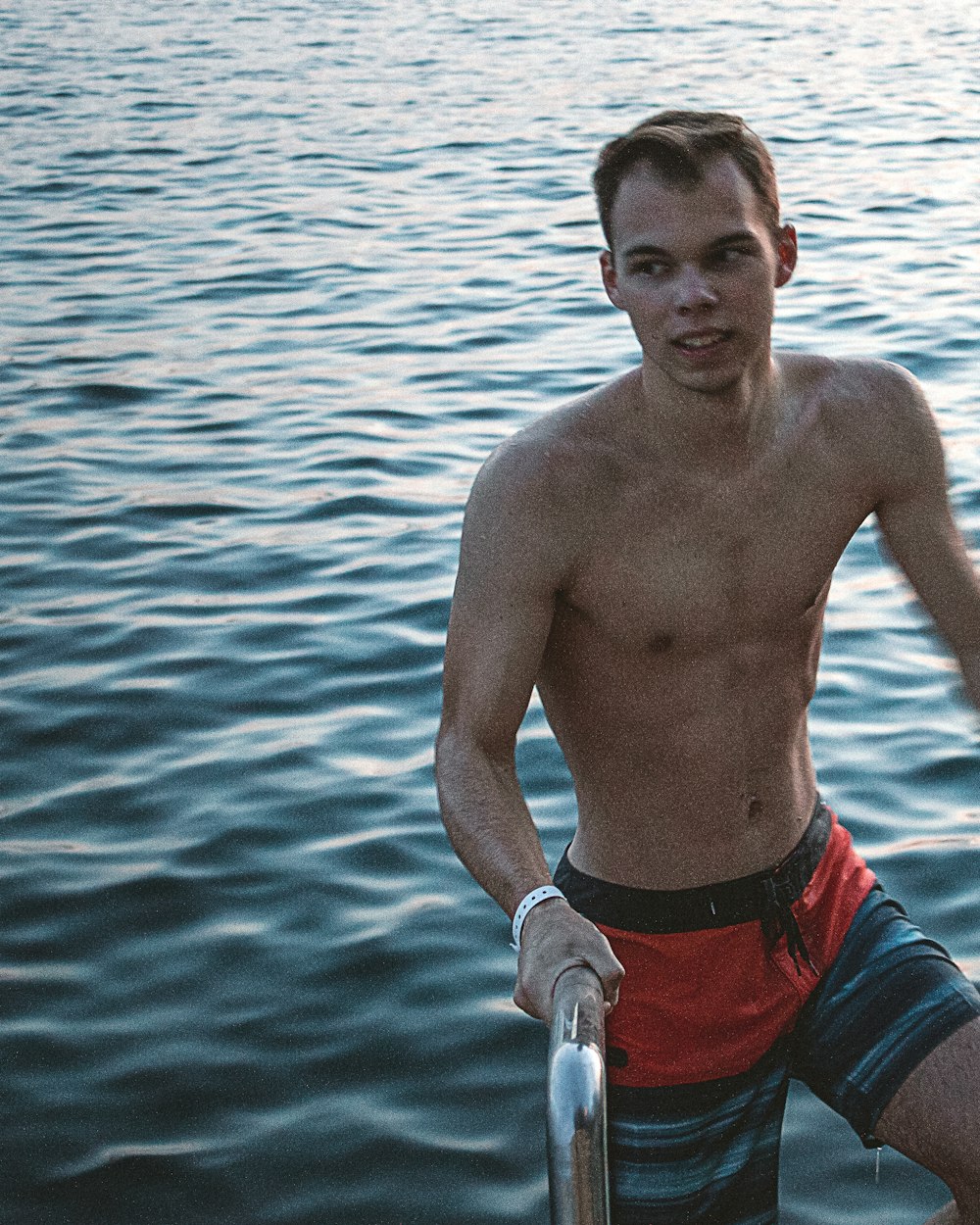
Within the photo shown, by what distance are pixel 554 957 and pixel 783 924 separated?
3.17ft

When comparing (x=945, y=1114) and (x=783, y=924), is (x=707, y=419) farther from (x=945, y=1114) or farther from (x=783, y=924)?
(x=945, y=1114)

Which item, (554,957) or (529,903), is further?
(529,903)

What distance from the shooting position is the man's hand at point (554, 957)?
2.05 meters

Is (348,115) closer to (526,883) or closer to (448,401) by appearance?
(448,401)

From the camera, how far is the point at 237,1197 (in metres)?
3.62

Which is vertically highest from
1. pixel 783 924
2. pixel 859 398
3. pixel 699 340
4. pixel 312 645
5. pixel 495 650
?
pixel 699 340

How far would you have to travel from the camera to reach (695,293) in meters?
2.77

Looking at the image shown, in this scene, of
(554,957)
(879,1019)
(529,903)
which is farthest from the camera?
(879,1019)

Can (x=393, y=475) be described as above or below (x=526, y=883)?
below

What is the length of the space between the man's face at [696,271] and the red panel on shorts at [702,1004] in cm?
85

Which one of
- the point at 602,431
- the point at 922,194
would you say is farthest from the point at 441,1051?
the point at 922,194

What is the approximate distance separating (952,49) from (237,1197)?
17.1 metres

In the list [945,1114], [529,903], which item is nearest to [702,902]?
[945,1114]

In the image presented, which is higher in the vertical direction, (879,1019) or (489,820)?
(489,820)
